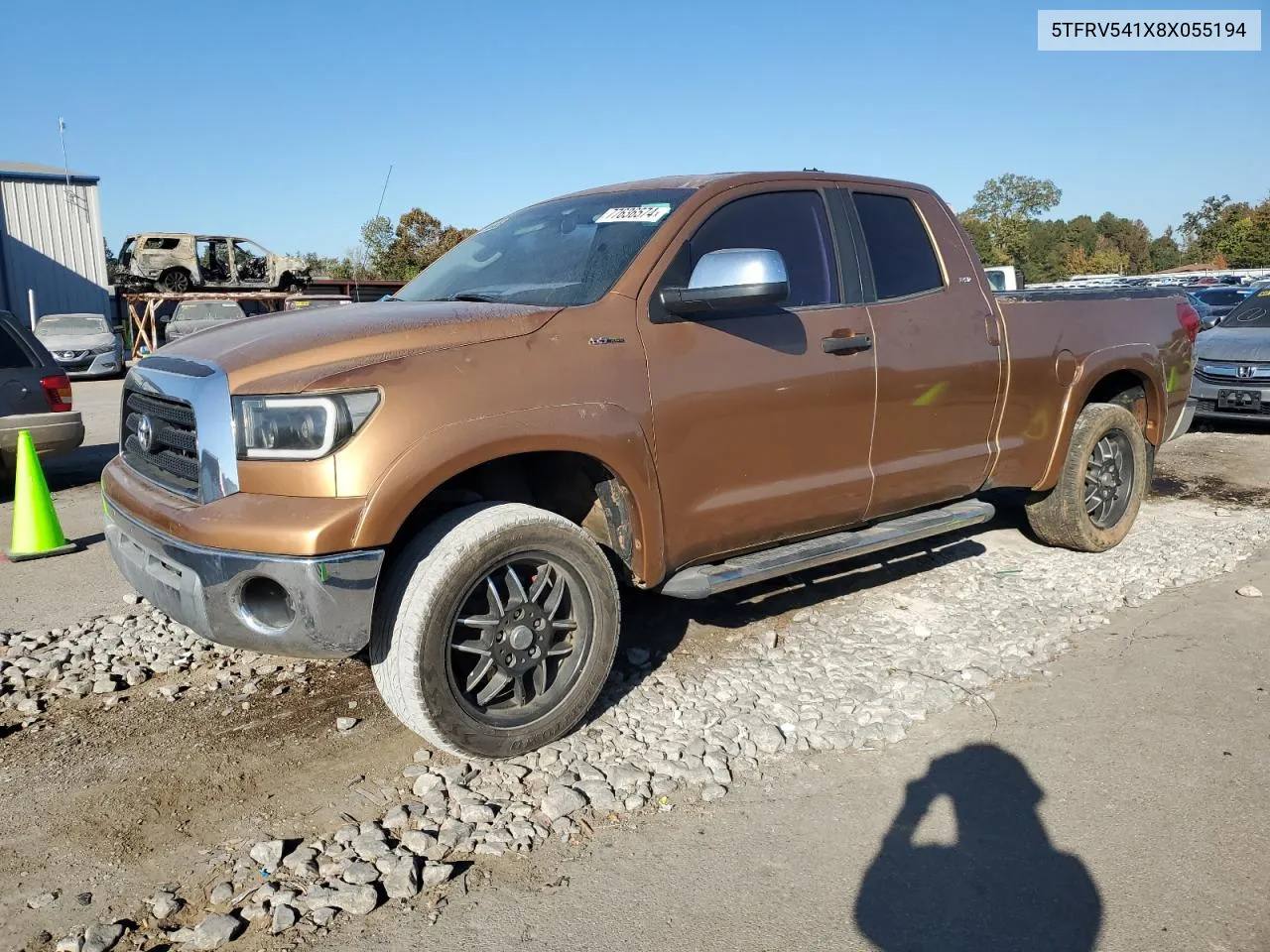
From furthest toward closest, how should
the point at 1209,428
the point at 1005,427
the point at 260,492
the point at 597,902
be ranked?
the point at 1209,428, the point at 1005,427, the point at 260,492, the point at 597,902

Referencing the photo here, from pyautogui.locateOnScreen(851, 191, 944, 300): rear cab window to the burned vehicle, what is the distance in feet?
89.6

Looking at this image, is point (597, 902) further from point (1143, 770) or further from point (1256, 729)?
point (1256, 729)

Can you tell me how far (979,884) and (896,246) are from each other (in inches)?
115

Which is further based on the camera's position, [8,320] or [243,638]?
[8,320]

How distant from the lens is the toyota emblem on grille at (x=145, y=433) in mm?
3547

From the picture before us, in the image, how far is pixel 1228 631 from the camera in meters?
4.63

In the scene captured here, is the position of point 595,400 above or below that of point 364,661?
above

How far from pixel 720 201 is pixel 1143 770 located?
8.49ft

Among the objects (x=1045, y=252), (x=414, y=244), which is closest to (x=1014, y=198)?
(x=1045, y=252)

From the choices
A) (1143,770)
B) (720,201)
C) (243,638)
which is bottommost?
(1143,770)

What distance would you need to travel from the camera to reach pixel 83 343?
21.2m

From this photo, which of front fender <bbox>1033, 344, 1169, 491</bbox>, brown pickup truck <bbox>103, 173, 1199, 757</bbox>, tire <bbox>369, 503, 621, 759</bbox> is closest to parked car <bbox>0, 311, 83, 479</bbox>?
brown pickup truck <bbox>103, 173, 1199, 757</bbox>

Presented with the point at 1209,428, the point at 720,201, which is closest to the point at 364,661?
the point at 720,201

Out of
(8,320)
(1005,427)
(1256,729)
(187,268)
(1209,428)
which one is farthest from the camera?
(187,268)
